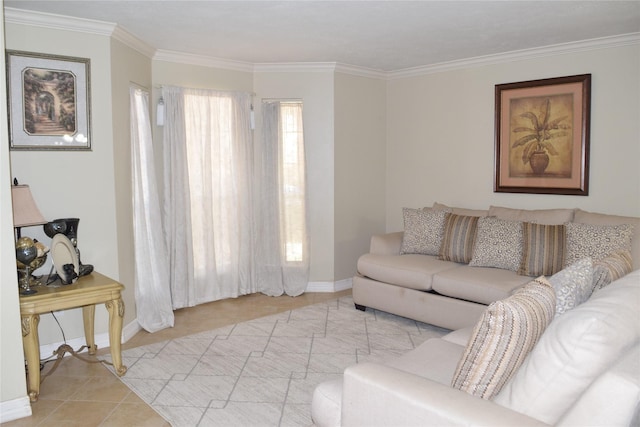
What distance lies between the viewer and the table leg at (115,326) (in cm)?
348

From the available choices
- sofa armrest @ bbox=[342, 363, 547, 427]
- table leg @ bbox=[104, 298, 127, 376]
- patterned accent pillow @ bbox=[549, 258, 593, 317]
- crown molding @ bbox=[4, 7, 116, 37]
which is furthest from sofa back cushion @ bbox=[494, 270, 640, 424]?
crown molding @ bbox=[4, 7, 116, 37]

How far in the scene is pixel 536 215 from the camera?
4.56 meters

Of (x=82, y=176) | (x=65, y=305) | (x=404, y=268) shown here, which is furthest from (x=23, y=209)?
(x=404, y=268)

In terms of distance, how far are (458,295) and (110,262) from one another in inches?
107

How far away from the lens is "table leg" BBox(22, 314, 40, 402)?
3.12 metres

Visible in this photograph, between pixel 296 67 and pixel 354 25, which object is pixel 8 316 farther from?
pixel 296 67

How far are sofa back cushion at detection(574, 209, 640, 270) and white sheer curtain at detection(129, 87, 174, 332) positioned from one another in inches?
136

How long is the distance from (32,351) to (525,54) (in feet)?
15.0

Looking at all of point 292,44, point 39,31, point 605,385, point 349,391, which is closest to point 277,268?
point 292,44

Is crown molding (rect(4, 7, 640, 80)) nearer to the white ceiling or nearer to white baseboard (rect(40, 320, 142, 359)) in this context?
the white ceiling

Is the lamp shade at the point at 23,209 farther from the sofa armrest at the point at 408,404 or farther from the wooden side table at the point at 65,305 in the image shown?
the sofa armrest at the point at 408,404

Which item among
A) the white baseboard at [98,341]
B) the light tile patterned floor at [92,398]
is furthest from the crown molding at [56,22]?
the light tile patterned floor at [92,398]

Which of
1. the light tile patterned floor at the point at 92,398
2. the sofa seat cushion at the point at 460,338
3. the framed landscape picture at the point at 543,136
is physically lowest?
the light tile patterned floor at the point at 92,398

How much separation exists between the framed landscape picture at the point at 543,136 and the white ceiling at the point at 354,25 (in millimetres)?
407
